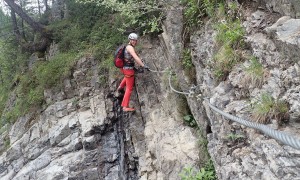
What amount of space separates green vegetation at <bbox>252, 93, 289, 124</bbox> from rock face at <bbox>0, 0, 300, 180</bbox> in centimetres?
9

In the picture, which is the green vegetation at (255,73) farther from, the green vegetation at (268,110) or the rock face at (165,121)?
the green vegetation at (268,110)

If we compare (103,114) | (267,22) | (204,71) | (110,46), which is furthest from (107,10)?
(267,22)

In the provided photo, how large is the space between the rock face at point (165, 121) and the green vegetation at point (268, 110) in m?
0.09

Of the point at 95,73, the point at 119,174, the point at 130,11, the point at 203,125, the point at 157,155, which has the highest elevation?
the point at 130,11

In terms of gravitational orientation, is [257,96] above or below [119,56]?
below

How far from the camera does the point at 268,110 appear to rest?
4352 millimetres

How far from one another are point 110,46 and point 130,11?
2.75 m

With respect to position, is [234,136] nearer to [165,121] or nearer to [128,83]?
[165,121]

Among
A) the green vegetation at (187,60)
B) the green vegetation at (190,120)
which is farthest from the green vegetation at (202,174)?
the green vegetation at (187,60)

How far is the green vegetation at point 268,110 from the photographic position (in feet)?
13.7

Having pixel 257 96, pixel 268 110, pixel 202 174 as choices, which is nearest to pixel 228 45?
pixel 257 96

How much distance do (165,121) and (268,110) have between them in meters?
4.58

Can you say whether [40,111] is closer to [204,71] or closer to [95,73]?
[95,73]

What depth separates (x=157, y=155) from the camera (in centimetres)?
789
